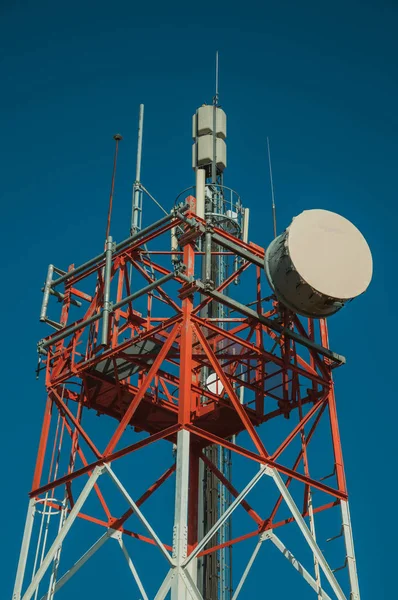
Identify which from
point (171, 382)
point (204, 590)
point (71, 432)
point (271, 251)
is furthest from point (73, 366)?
point (204, 590)

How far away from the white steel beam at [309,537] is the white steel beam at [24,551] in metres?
7.43

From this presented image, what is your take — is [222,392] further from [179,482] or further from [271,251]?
[179,482]

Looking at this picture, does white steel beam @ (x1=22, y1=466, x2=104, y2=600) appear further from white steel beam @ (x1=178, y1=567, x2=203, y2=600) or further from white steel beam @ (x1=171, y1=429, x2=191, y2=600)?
white steel beam @ (x1=178, y1=567, x2=203, y2=600)

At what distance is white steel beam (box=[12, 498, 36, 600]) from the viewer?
29984 mm

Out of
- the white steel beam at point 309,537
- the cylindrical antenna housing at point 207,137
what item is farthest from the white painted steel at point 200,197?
the cylindrical antenna housing at point 207,137

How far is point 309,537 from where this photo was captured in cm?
2938

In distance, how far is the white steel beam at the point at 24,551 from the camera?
30.0 metres

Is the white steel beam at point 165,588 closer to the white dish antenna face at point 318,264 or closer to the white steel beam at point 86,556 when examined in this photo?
the white steel beam at point 86,556

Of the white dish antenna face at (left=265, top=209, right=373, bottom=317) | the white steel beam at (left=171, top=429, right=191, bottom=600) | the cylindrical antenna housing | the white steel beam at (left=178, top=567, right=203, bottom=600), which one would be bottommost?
the white steel beam at (left=178, top=567, right=203, bottom=600)

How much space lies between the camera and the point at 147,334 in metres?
30.7

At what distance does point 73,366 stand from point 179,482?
7464 mm

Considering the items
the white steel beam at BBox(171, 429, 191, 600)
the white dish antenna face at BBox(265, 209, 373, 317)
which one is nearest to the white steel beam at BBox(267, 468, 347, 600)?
the white steel beam at BBox(171, 429, 191, 600)

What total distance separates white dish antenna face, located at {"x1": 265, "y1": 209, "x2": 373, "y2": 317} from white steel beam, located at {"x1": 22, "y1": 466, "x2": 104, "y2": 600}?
7792 millimetres

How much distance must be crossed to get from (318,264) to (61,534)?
1081 cm
